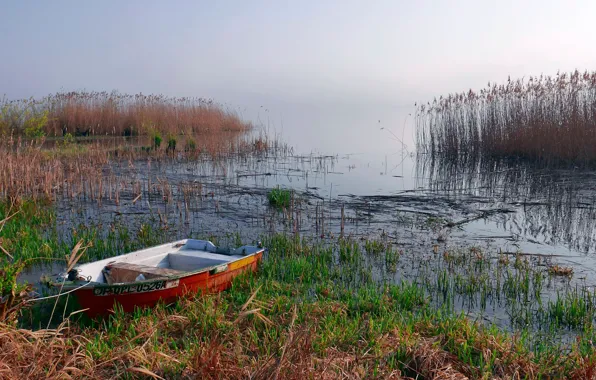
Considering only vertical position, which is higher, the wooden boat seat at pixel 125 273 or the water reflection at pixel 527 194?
the water reflection at pixel 527 194

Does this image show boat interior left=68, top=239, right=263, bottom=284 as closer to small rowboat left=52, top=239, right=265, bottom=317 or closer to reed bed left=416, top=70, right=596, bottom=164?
small rowboat left=52, top=239, right=265, bottom=317

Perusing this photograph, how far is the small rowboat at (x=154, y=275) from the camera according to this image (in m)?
4.73

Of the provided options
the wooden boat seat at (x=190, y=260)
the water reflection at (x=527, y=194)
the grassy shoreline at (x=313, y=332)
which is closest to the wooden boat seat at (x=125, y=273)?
the grassy shoreline at (x=313, y=332)

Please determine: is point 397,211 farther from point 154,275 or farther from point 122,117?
point 122,117

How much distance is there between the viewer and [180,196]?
11633mm

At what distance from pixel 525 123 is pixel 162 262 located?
13.3 meters

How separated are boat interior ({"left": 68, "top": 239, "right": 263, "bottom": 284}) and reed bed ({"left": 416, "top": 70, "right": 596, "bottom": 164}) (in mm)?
12254

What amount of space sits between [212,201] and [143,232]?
3.07m

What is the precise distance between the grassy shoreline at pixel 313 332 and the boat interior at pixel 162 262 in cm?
37

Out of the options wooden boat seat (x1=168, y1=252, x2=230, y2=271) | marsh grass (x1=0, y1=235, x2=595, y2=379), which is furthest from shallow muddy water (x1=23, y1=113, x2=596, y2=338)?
wooden boat seat (x1=168, y1=252, x2=230, y2=271)

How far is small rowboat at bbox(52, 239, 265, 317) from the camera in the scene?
4.73 m

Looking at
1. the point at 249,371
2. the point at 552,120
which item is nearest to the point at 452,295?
the point at 249,371

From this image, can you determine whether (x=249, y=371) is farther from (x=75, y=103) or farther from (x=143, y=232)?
(x=75, y=103)

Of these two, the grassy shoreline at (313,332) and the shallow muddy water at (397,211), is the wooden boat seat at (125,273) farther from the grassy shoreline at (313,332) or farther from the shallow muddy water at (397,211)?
the shallow muddy water at (397,211)
